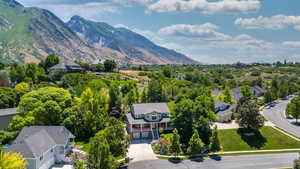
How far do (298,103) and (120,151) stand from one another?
5475cm

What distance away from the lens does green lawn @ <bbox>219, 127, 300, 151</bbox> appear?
5642 cm

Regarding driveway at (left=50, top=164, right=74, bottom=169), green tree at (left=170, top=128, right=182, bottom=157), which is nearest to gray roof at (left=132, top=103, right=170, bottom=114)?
green tree at (left=170, top=128, right=182, bottom=157)

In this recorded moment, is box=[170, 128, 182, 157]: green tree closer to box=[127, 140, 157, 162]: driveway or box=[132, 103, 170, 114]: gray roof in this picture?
box=[127, 140, 157, 162]: driveway

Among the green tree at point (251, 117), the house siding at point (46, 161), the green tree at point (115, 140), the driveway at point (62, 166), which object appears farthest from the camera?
the green tree at point (251, 117)

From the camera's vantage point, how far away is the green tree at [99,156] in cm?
3797

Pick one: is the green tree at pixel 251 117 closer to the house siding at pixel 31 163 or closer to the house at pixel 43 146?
the house at pixel 43 146

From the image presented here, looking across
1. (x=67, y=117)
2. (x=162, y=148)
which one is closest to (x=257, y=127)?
(x=162, y=148)

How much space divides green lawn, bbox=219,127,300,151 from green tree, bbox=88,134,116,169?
28.4 metres

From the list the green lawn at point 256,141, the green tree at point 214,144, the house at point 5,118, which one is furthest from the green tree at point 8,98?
the green lawn at point 256,141

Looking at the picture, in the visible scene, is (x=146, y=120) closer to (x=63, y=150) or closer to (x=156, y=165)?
(x=156, y=165)

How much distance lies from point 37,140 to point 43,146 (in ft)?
5.34

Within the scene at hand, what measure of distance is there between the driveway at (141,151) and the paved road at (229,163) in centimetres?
188

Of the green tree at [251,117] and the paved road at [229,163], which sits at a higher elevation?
the green tree at [251,117]

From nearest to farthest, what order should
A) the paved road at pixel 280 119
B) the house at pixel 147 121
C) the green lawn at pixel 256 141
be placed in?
the green lawn at pixel 256 141
the house at pixel 147 121
the paved road at pixel 280 119
